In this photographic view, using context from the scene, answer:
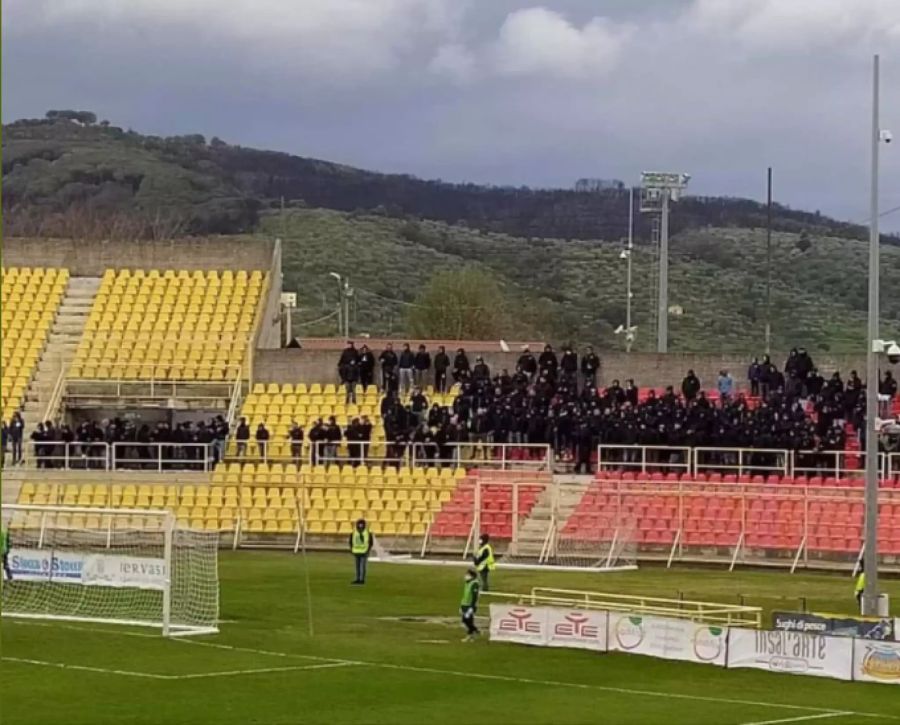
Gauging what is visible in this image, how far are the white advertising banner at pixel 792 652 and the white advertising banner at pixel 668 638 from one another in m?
0.29

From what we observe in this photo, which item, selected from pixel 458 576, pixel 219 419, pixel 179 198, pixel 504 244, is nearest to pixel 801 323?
pixel 504 244

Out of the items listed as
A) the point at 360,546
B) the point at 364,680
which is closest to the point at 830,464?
the point at 360,546

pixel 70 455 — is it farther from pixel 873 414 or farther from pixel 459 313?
pixel 459 313

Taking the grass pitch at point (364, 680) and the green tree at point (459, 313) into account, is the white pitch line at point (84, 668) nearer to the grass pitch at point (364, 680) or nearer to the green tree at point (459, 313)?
the grass pitch at point (364, 680)

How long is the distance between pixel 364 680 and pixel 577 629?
549 cm

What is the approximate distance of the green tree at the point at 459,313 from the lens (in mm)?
112938

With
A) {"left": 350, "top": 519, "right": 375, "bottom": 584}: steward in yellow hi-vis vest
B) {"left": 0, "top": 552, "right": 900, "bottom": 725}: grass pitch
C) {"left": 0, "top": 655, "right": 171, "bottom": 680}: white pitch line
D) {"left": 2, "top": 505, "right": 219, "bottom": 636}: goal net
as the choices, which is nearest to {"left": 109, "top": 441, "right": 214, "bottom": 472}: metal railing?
{"left": 350, "top": 519, "right": 375, "bottom": 584}: steward in yellow hi-vis vest

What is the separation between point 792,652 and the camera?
29141 millimetres

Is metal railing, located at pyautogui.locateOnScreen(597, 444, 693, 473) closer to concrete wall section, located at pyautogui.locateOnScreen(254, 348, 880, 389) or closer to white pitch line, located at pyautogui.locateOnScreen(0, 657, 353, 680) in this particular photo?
concrete wall section, located at pyautogui.locateOnScreen(254, 348, 880, 389)

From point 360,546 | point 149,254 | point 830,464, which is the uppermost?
point 149,254

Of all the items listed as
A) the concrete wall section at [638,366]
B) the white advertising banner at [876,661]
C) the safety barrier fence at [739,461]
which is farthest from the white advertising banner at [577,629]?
the concrete wall section at [638,366]

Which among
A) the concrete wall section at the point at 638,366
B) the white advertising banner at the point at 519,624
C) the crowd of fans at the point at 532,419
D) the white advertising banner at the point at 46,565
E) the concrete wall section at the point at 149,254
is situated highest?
the concrete wall section at the point at 149,254

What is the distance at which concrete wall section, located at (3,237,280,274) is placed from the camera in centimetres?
6781

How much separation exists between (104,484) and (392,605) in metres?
18.9
